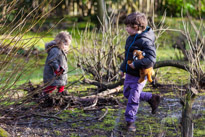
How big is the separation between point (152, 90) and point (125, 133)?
82.1 inches

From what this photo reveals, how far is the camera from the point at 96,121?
14.2ft

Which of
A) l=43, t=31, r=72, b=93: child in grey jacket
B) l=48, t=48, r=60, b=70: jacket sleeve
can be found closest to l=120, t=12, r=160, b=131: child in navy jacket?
l=43, t=31, r=72, b=93: child in grey jacket

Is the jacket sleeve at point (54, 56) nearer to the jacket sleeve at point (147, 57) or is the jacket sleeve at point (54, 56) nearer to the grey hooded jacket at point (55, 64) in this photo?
the grey hooded jacket at point (55, 64)

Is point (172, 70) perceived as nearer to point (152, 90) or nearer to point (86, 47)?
point (152, 90)

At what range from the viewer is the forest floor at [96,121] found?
381 centimetres

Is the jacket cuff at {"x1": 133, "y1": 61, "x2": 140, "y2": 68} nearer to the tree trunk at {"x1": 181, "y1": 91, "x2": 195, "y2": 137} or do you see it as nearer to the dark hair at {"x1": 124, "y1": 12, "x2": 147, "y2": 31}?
the dark hair at {"x1": 124, "y1": 12, "x2": 147, "y2": 31}

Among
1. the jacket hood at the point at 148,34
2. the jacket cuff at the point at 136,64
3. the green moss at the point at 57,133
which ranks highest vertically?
the jacket hood at the point at 148,34

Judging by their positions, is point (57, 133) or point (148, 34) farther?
point (148, 34)

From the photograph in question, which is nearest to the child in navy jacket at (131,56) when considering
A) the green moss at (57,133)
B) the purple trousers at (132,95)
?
the purple trousers at (132,95)

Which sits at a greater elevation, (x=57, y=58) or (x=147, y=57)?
(x=147, y=57)

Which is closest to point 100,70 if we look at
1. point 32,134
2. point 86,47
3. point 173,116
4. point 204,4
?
point 86,47

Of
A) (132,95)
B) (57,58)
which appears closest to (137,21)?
(132,95)

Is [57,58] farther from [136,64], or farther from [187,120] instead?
[187,120]

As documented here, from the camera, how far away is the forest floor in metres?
3.81
